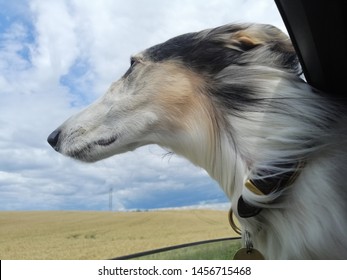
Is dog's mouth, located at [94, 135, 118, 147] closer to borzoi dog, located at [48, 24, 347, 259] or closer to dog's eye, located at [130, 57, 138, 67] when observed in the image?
borzoi dog, located at [48, 24, 347, 259]

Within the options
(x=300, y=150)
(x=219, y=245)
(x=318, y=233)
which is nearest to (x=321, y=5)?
(x=300, y=150)

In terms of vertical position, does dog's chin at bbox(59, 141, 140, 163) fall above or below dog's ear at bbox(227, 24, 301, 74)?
below

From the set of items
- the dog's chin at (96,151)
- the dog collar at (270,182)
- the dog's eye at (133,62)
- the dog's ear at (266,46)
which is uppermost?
the dog's eye at (133,62)

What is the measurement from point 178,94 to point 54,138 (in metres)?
0.60

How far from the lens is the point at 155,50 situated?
1.98 metres

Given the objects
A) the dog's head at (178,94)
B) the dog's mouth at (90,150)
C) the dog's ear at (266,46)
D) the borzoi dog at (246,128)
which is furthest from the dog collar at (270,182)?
the dog's mouth at (90,150)

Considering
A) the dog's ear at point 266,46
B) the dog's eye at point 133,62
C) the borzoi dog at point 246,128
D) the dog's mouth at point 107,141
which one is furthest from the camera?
the dog's eye at point 133,62

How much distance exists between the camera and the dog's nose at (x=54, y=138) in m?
1.93

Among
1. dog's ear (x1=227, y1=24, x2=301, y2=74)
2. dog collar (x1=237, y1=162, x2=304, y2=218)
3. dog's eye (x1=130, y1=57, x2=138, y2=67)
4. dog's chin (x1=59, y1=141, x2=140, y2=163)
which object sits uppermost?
dog's eye (x1=130, y1=57, x2=138, y2=67)

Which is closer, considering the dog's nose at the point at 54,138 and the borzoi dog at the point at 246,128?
the borzoi dog at the point at 246,128

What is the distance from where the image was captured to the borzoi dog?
1.46 m

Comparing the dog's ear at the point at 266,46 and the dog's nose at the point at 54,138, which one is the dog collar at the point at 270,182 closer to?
the dog's ear at the point at 266,46

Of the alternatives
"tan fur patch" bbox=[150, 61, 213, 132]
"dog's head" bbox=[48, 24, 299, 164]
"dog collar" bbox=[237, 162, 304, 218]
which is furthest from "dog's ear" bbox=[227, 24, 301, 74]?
"dog collar" bbox=[237, 162, 304, 218]

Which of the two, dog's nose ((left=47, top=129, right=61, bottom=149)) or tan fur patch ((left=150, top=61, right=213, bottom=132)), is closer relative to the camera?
tan fur patch ((left=150, top=61, right=213, bottom=132))
